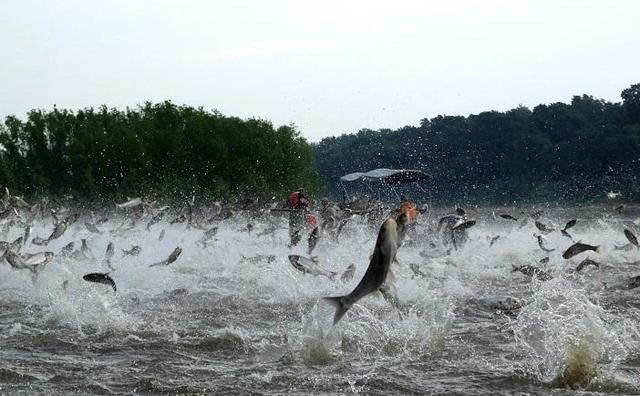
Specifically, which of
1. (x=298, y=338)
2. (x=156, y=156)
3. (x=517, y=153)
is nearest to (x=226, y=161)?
(x=156, y=156)

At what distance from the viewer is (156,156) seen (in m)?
60.0

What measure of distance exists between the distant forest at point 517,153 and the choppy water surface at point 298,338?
63.1 meters

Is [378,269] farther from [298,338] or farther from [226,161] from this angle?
[226,161]

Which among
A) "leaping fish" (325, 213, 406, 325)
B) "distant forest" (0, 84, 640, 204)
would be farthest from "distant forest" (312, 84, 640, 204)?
"leaping fish" (325, 213, 406, 325)

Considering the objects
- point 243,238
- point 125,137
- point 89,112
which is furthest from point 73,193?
point 243,238

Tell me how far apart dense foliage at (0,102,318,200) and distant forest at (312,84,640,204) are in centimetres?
1554

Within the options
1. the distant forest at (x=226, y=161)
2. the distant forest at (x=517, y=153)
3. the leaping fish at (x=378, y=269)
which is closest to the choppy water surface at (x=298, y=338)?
the leaping fish at (x=378, y=269)

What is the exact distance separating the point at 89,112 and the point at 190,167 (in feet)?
36.3

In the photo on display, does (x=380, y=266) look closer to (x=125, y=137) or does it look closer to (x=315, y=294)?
(x=315, y=294)

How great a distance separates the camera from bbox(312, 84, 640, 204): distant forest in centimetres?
8088

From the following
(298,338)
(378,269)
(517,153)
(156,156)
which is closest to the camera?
(378,269)

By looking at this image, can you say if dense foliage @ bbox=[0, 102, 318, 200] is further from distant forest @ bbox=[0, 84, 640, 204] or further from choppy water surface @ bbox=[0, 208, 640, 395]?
choppy water surface @ bbox=[0, 208, 640, 395]

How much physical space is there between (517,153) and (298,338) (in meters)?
85.4

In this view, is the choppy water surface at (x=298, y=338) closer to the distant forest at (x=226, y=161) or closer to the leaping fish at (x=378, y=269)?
the leaping fish at (x=378, y=269)
